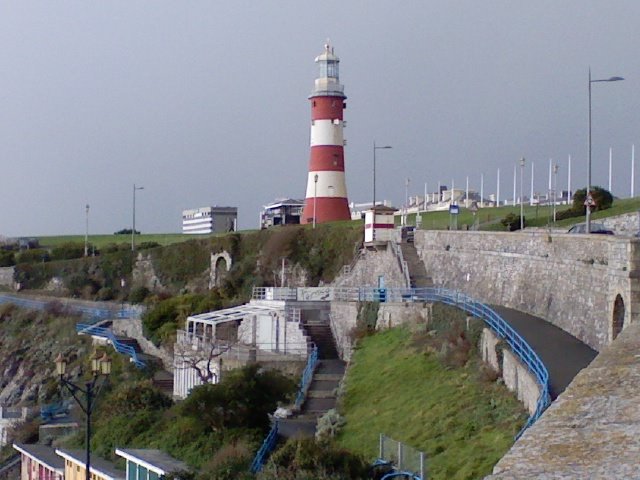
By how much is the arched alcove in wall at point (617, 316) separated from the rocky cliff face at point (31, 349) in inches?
1268

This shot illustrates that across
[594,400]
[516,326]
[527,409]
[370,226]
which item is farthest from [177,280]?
[594,400]

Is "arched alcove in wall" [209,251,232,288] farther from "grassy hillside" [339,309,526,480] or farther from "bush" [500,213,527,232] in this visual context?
"grassy hillside" [339,309,526,480]

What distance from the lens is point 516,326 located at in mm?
25203

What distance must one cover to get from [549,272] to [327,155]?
33.2m

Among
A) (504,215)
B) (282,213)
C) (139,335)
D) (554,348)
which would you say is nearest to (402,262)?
(139,335)

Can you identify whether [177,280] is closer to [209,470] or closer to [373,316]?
[373,316]

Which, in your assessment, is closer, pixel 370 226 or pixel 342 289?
pixel 342 289

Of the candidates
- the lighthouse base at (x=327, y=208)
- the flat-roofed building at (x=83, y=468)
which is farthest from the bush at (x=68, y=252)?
the flat-roofed building at (x=83, y=468)

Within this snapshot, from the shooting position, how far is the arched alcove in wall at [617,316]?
19.8 metres

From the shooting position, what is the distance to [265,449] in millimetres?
22734

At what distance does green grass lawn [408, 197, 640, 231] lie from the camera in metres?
44.0

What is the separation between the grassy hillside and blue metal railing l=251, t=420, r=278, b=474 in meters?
1.56

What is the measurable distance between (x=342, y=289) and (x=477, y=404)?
16264 mm

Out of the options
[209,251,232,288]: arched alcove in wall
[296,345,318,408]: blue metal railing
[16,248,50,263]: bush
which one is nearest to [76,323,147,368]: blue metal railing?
[209,251,232,288]: arched alcove in wall
